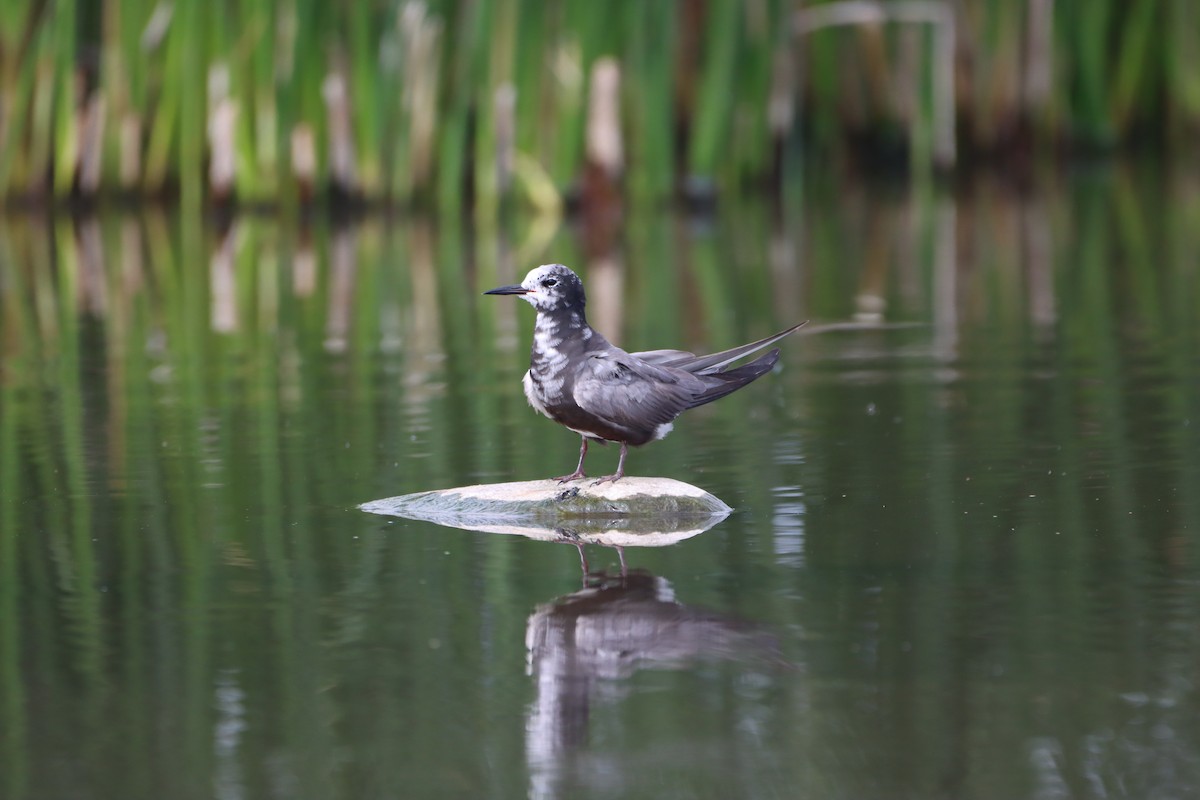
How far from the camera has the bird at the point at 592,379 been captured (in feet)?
16.3

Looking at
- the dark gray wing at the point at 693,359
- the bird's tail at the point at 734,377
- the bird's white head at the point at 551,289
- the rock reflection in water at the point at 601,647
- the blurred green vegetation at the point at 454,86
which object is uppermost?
the blurred green vegetation at the point at 454,86

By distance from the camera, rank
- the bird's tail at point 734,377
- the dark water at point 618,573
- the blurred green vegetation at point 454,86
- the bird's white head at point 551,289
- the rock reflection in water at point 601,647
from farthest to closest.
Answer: the blurred green vegetation at point 454,86 → the bird's tail at point 734,377 → the bird's white head at point 551,289 → the rock reflection in water at point 601,647 → the dark water at point 618,573

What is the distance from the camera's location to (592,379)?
4.95 meters

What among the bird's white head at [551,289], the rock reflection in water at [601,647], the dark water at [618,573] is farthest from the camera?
the bird's white head at [551,289]

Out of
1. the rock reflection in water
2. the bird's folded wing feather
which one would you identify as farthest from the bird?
the rock reflection in water

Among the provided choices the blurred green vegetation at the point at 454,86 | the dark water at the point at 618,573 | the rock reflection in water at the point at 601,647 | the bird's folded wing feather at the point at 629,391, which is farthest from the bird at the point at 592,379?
the blurred green vegetation at the point at 454,86

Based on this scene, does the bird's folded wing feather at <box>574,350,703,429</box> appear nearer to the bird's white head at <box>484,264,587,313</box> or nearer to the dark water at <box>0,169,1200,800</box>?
the bird's white head at <box>484,264,587,313</box>

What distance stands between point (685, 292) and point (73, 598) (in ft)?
21.2

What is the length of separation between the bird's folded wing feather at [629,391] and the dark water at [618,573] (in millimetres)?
348

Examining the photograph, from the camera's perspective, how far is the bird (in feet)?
16.3

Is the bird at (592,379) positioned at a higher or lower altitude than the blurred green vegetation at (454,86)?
lower

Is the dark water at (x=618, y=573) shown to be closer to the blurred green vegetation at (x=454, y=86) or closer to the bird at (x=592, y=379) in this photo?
the bird at (x=592, y=379)

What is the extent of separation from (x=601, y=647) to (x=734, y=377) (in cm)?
162

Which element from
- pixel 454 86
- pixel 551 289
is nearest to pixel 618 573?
pixel 551 289
